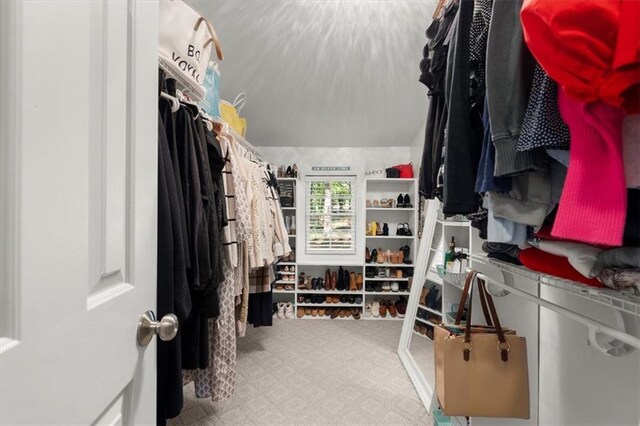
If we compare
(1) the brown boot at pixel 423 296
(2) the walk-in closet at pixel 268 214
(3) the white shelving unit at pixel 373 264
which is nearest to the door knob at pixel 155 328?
(2) the walk-in closet at pixel 268 214

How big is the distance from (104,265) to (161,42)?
2.72ft

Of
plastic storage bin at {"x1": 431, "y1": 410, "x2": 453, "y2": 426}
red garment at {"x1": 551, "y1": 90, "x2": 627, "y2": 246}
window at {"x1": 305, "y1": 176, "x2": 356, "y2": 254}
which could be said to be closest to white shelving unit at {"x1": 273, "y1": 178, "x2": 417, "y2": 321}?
window at {"x1": 305, "y1": 176, "x2": 356, "y2": 254}

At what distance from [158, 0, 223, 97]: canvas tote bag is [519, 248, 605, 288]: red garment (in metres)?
1.26

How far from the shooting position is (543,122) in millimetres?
478

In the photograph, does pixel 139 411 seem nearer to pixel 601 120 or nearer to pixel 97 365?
pixel 97 365

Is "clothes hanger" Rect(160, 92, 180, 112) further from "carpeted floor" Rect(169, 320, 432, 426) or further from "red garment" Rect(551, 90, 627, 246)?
"carpeted floor" Rect(169, 320, 432, 426)

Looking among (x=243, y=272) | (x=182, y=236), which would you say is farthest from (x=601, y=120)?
(x=243, y=272)

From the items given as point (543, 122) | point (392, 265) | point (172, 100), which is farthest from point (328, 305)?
point (543, 122)

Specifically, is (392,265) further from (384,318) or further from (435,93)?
(435,93)

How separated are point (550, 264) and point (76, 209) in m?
0.98

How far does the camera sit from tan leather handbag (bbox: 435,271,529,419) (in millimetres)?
895

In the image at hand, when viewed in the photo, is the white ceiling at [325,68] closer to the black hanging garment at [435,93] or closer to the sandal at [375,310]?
the black hanging garment at [435,93]

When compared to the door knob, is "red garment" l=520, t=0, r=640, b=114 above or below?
above

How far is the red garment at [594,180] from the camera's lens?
1.28 feet
